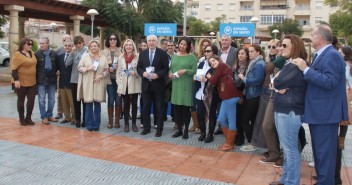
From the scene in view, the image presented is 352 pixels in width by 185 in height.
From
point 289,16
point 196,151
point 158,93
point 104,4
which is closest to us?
point 196,151

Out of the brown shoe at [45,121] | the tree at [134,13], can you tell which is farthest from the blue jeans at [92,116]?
the tree at [134,13]

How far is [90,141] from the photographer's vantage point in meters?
6.17

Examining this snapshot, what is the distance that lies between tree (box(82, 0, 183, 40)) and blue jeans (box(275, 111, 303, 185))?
21021 mm

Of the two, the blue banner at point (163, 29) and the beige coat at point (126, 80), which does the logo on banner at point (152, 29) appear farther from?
the beige coat at point (126, 80)

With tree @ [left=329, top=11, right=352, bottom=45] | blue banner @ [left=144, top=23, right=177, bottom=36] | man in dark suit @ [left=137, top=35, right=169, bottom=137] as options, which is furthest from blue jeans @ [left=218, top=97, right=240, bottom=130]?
tree @ [left=329, top=11, right=352, bottom=45]

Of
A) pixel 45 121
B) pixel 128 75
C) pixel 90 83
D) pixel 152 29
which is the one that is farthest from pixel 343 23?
pixel 45 121

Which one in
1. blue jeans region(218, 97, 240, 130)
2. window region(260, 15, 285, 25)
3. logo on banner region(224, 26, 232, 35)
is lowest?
blue jeans region(218, 97, 240, 130)

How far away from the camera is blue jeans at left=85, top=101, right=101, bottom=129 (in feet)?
22.9

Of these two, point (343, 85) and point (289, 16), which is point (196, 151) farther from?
point (289, 16)

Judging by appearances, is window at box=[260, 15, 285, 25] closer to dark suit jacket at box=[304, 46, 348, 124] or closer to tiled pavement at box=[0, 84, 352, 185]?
tiled pavement at box=[0, 84, 352, 185]

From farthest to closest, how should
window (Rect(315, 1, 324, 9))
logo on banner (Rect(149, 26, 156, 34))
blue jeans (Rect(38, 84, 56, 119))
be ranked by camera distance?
window (Rect(315, 1, 324, 9)) → logo on banner (Rect(149, 26, 156, 34)) → blue jeans (Rect(38, 84, 56, 119))

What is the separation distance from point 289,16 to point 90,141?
62.3 m

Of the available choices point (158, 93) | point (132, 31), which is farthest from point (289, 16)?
point (158, 93)

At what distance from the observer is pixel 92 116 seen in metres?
7.03
